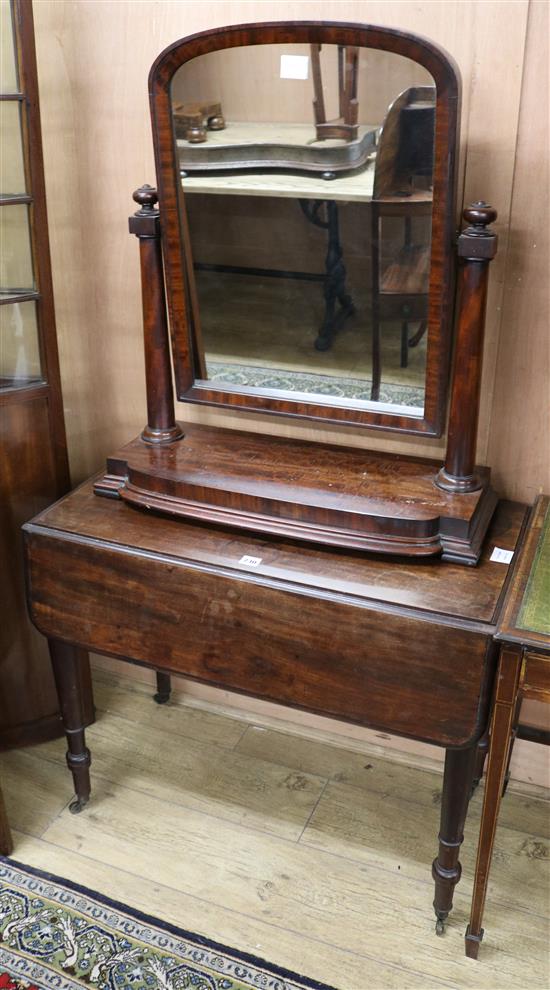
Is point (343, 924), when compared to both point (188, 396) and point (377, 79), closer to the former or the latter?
point (188, 396)

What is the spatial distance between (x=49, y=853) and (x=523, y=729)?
105 centimetres

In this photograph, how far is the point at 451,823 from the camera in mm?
1736

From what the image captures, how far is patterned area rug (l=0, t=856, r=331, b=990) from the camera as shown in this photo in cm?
177

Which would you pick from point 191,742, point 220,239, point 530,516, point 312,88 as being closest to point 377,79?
point 312,88

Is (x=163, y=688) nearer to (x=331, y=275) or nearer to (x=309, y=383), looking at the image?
(x=309, y=383)

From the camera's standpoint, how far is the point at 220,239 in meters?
1.87

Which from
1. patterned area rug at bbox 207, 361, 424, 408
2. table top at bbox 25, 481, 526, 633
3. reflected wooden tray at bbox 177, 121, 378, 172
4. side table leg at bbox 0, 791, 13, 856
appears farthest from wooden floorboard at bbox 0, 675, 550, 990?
reflected wooden tray at bbox 177, 121, 378, 172

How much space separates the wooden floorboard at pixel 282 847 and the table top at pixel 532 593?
0.74 m

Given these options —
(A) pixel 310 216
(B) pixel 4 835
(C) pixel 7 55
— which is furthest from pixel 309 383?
(B) pixel 4 835

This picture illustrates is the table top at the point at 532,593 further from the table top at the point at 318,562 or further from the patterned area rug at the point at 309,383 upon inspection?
the patterned area rug at the point at 309,383

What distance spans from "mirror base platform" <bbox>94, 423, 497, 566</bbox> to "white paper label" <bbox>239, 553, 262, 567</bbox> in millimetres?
64

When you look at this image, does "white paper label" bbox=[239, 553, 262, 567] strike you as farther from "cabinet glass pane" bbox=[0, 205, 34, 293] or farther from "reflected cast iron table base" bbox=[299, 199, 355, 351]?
"cabinet glass pane" bbox=[0, 205, 34, 293]

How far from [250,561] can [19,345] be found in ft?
2.44

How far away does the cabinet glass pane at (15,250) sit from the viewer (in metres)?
1.95
